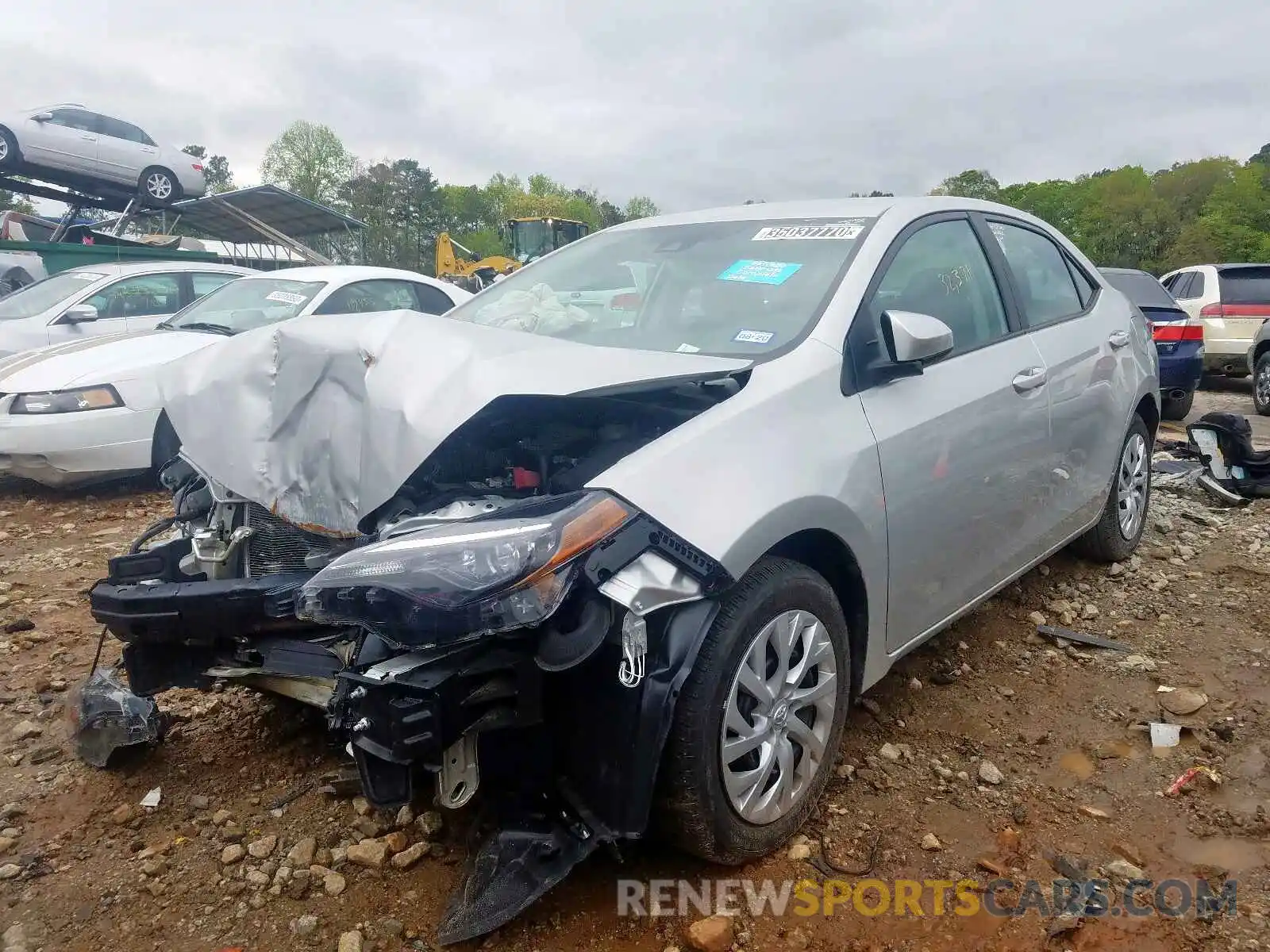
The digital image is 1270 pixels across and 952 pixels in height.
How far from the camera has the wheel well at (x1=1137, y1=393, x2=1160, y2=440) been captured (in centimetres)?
435

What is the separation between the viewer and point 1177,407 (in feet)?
29.5

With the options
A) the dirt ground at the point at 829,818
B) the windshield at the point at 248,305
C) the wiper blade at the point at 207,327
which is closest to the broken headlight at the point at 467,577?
the dirt ground at the point at 829,818

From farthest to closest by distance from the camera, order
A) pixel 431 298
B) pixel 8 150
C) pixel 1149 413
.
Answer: pixel 8 150 → pixel 431 298 → pixel 1149 413

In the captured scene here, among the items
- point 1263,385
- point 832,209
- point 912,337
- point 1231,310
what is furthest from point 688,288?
point 1231,310

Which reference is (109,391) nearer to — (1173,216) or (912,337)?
(912,337)

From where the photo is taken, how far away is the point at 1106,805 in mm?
2521

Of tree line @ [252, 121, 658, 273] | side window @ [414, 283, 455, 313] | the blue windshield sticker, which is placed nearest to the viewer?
the blue windshield sticker

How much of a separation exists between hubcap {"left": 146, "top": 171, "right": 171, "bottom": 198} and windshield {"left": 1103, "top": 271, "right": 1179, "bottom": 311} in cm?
1551

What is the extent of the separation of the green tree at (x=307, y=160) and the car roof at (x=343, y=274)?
209 ft

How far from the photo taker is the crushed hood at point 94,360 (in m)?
5.56

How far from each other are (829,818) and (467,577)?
4.31 feet

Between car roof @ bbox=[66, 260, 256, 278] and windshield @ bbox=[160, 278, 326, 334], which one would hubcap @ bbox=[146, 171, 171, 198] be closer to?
car roof @ bbox=[66, 260, 256, 278]

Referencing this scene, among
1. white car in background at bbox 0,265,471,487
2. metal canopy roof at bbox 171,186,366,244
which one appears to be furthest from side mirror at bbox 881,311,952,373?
metal canopy roof at bbox 171,186,366,244

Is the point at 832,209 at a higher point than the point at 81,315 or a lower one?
lower
